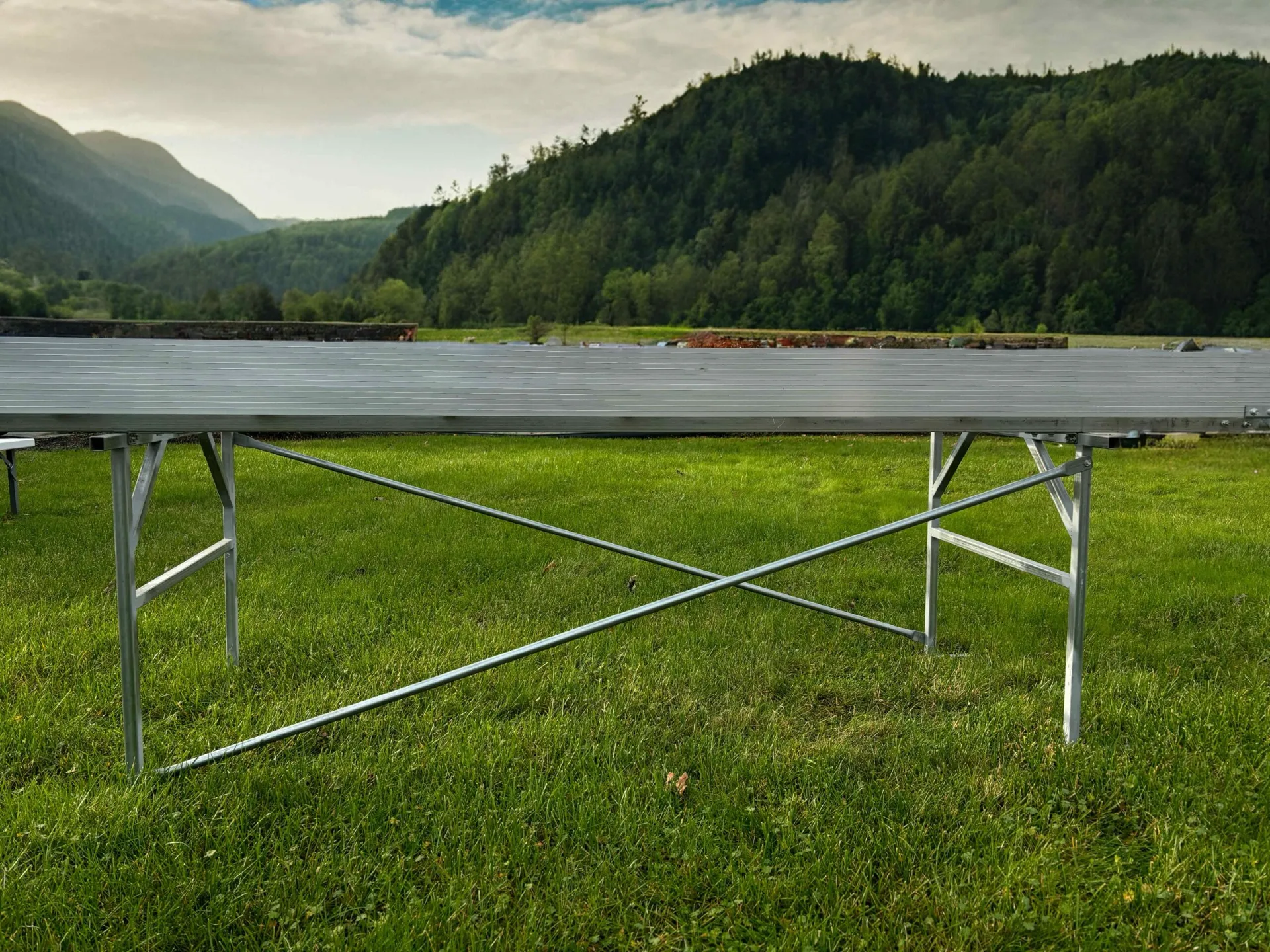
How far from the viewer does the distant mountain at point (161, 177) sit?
166 metres

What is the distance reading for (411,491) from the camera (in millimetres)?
3066

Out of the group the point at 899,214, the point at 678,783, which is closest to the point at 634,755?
the point at 678,783

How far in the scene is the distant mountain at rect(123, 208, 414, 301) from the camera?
244ft

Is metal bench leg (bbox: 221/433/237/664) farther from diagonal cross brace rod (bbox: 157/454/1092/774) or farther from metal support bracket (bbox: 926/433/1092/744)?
metal support bracket (bbox: 926/433/1092/744)

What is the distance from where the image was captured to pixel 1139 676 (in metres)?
3.49

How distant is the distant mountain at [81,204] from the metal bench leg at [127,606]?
275 ft

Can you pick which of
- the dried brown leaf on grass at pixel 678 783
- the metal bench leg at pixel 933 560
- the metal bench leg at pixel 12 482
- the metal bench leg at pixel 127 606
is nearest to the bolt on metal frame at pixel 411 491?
the metal bench leg at pixel 127 606

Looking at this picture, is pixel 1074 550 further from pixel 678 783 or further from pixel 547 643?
pixel 547 643

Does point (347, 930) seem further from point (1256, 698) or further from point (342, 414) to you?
point (1256, 698)

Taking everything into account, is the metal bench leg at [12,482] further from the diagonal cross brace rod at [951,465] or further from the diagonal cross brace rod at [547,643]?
the diagonal cross brace rod at [951,465]

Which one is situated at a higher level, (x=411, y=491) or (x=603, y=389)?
(x=603, y=389)

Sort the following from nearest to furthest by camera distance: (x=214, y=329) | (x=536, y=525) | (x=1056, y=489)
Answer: (x=1056, y=489)
(x=536, y=525)
(x=214, y=329)

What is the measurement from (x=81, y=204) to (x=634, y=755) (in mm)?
140121

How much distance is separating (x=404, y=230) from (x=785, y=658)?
77.6 m
